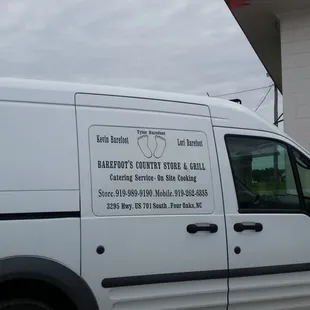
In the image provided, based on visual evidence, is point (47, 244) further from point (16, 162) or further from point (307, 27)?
point (307, 27)

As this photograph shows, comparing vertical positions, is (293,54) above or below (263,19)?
below

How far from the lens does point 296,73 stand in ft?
30.1

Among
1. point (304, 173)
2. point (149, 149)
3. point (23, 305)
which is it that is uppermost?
point (149, 149)

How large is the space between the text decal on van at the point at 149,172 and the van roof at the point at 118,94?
0.98ft

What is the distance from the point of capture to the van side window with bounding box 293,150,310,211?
4.82 m

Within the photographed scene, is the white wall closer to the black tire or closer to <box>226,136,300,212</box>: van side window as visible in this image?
<box>226,136,300,212</box>: van side window

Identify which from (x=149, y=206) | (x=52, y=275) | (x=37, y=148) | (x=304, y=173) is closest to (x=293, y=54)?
(x=304, y=173)

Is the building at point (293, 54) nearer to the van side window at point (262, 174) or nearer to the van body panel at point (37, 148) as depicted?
the van side window at point (262, 174)

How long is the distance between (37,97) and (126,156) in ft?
2.59

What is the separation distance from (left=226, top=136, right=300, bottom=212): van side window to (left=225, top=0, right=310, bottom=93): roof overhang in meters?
4.95

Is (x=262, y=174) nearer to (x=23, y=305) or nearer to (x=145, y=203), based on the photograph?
(x=145, y=203)

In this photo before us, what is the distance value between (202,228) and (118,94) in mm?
1247

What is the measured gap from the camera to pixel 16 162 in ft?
11.9

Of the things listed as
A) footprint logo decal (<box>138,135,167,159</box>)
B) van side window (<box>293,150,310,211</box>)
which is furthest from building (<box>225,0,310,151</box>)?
footprint logo decal (<box>138,135,167,159</box>)
